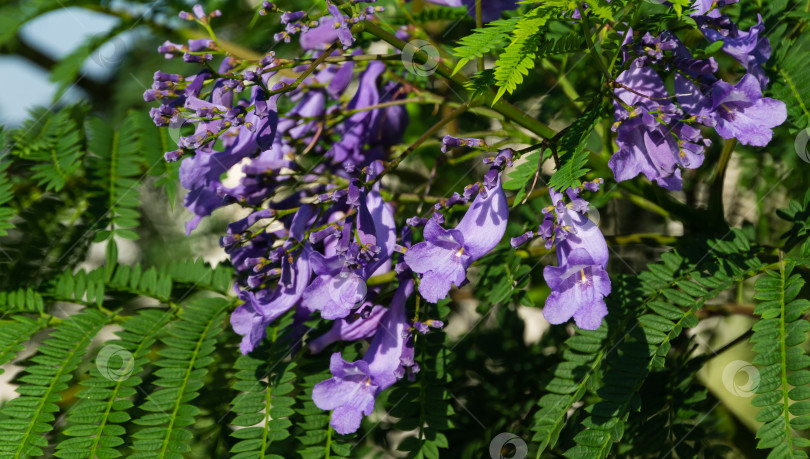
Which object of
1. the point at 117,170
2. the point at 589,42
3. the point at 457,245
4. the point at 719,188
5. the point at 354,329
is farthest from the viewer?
the point at 117,170

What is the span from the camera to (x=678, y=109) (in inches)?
54.1

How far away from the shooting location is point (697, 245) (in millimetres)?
1723

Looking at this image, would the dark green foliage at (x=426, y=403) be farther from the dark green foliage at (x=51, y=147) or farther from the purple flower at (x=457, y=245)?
the dark green foliage at (x=51, y=147)

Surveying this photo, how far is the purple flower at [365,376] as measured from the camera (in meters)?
1.55

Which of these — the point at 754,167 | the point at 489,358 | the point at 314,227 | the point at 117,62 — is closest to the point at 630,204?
the point at 754,167

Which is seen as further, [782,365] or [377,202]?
[377,202]

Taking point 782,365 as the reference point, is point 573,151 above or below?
above
